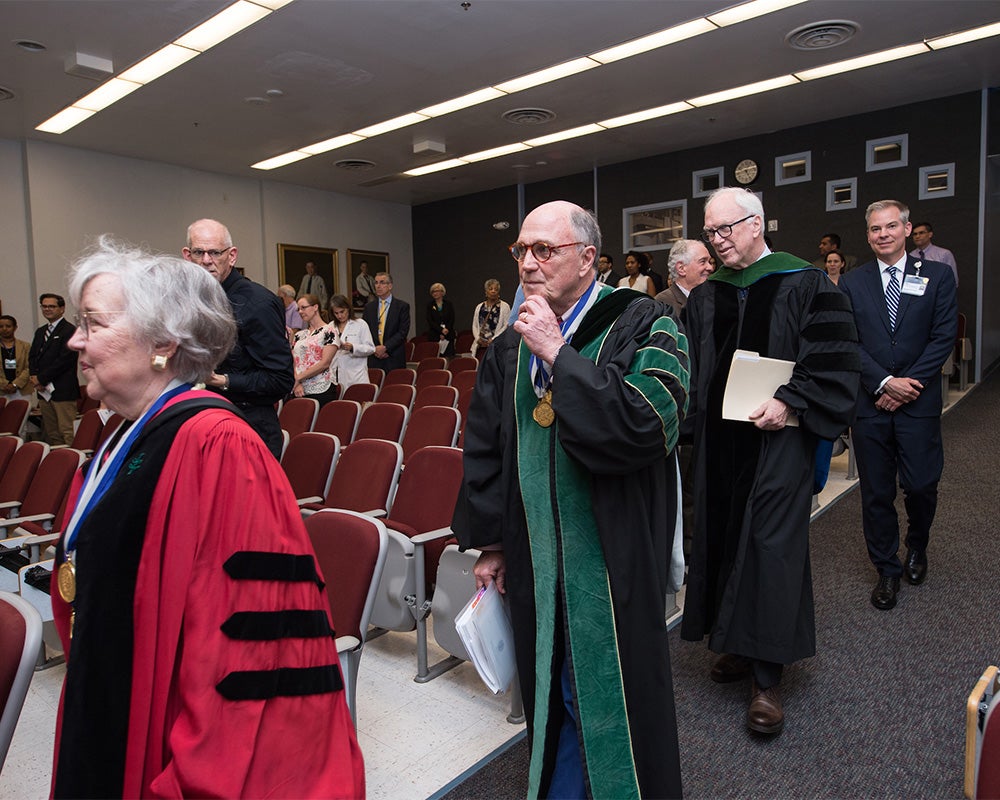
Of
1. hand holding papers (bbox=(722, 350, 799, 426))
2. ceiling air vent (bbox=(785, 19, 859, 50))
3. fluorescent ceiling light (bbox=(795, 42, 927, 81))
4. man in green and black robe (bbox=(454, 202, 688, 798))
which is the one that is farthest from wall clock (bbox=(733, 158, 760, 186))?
man in green and black robe (bbox=(454, 202, 688, 798))

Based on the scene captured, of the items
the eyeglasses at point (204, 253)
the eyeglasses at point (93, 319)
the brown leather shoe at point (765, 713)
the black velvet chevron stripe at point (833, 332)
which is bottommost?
the brown leather shoe at point (765, 713)

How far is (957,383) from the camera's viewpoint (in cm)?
909

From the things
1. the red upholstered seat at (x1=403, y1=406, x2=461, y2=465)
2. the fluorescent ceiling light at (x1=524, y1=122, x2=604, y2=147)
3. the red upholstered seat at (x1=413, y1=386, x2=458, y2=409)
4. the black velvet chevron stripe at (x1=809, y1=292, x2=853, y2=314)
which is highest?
the fluorescent ceiling light at (x1=524, y1=122, x2=604, y2=147)

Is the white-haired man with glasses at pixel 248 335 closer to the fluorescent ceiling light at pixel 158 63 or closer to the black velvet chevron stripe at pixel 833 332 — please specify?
the black velvet chevron stripe at pixel 833 332

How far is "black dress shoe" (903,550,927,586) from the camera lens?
3176 mm

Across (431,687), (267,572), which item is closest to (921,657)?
(431,687)

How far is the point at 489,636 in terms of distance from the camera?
1589 millimetres

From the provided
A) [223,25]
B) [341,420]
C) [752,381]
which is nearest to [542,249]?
[752,381]

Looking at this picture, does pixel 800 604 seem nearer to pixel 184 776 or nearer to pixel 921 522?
pixel 921 522

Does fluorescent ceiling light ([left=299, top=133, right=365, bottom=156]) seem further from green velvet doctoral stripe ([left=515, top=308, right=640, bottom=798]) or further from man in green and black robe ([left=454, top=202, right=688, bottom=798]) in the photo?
green velvet doctoral stripe ([left=515, top=308, right=640, bottom=798])

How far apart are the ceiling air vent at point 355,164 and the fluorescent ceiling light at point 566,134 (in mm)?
2620

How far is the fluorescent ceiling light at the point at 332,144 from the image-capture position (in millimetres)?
9586

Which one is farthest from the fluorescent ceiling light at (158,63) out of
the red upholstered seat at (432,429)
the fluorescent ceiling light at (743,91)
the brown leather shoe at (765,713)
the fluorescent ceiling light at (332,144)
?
the brown leather shoe at (765,713)

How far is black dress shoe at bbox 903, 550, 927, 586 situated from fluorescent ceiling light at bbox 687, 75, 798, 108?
6.16 meters
